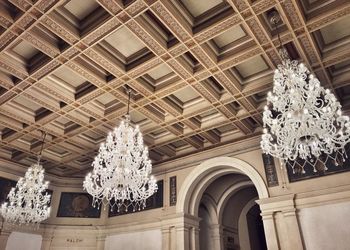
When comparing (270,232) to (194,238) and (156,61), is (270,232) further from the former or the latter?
(156,61)

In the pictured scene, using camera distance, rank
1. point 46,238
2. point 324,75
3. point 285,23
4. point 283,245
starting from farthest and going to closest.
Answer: point 46,238
point 283,245
point 324,75
point 285,23

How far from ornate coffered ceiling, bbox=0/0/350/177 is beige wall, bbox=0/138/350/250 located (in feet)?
4.08

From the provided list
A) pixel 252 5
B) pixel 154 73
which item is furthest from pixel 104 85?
pixel 252 5

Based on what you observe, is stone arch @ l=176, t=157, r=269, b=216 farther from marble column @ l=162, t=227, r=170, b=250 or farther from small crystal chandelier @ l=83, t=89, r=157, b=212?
small crystal chandelier @ l=83, t=89, r=157, b=212

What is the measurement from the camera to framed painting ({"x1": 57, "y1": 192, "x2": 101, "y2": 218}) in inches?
456

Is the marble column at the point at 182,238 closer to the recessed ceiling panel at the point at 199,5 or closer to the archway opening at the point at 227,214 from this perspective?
the archway opening at the point at 227,214

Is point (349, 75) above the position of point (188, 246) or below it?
above

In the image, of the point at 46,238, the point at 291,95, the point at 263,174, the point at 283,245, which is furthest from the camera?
the point at 46,238

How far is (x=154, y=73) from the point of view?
7.06 meters

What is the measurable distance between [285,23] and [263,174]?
4.58 metres

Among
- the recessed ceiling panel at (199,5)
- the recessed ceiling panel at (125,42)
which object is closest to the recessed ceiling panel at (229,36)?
the recessed ceiling panel at (199,5)

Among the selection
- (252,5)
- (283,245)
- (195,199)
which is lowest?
(283,245)

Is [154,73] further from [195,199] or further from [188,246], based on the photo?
[188,246]

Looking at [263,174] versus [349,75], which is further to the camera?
[263,174]
